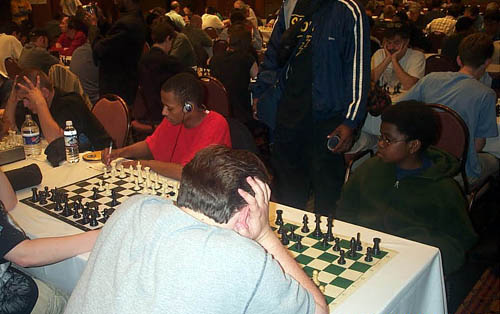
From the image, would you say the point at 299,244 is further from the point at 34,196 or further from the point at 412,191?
the point at 34,196

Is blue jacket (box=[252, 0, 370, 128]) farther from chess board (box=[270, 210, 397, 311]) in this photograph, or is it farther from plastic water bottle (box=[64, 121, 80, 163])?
plastic water bottle (box=[64, 121, 80, 163])

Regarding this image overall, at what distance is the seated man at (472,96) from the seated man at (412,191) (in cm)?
102

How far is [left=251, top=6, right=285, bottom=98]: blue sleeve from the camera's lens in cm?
308

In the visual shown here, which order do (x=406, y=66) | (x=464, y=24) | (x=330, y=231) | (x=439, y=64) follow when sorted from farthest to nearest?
(x=464, y=24) < (x=439, y=64) < (x=406, y=66) < (x=330, y=231)

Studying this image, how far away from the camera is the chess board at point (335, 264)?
1505mm

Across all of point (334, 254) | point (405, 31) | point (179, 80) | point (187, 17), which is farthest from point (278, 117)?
point (187, 17)

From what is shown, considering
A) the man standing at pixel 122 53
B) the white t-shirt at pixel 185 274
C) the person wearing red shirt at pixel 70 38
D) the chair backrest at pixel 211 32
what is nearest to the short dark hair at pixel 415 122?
the white t-shirt at pixel 185 274

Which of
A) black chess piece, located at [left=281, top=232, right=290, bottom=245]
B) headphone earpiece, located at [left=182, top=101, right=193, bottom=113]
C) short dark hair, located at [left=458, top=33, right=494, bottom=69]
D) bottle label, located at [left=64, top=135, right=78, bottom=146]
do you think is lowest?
bottle label, located at [left=64, top=135, right=78, bottom=146]

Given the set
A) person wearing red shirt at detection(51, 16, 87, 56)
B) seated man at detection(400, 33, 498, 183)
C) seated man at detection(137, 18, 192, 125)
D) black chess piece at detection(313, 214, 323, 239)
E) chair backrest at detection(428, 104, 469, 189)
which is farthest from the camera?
person wearing red shirt at detection(51, 16, 87, 56)

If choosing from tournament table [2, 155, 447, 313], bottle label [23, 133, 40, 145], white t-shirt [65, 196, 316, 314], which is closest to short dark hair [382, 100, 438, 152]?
tournament table [2, 155, 447, 313]

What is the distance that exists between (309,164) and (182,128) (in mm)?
767

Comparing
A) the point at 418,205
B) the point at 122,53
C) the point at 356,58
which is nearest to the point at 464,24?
the point at 122,53

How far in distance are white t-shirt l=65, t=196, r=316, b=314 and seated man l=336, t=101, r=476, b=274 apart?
1.18 m

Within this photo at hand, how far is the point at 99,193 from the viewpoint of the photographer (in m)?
2.29
